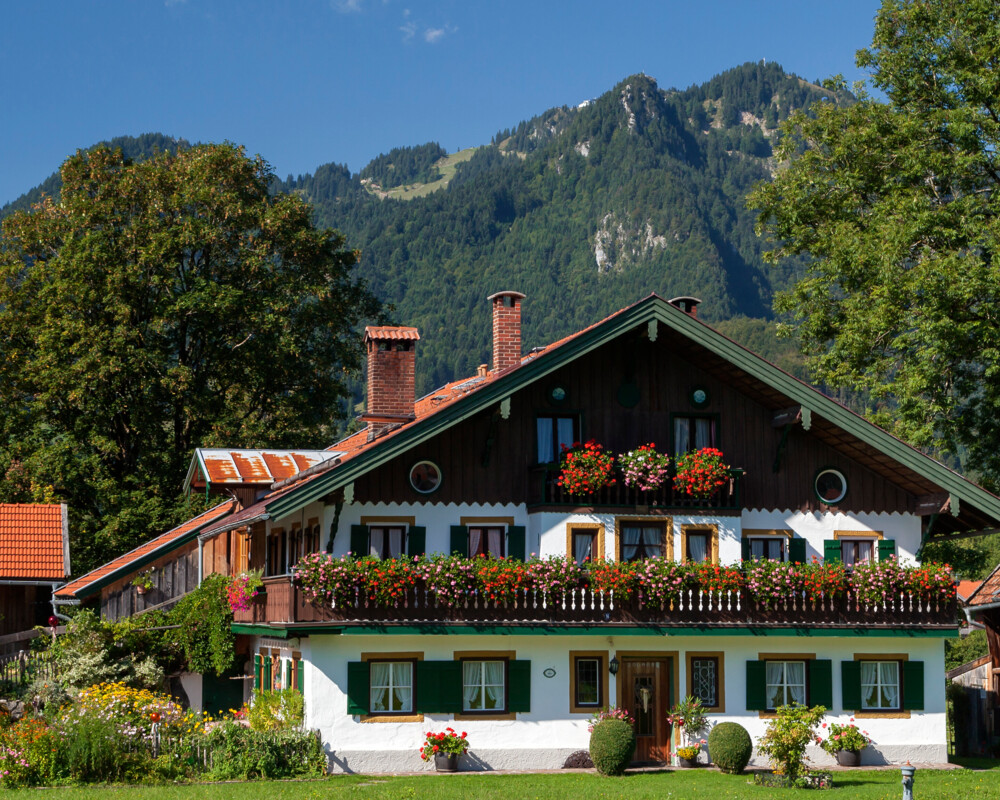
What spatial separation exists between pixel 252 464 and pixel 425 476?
7493 millimetres

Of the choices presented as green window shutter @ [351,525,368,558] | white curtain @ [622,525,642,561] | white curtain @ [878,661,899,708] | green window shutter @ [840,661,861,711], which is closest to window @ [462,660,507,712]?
green window shutter @ [351,525,368,558]

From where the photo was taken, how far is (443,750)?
25.8 meters

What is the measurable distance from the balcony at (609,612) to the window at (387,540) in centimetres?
144

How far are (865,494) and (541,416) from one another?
25.7 feet

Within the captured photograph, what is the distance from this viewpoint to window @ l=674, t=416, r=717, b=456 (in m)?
29.2

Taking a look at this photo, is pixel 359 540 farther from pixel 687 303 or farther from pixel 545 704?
pixel 687 303

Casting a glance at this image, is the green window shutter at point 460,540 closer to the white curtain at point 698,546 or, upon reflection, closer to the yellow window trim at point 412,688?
the yellow window trim at point 412,688

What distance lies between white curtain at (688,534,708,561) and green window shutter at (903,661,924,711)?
5.08 m

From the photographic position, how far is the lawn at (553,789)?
69.2 feet

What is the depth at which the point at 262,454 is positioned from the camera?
111ft

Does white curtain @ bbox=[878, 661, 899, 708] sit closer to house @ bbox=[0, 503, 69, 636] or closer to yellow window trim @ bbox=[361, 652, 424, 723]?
yellow window trim @ bbox=[361, 652, 424, 723]

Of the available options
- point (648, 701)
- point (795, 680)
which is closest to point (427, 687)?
point (648, 701)

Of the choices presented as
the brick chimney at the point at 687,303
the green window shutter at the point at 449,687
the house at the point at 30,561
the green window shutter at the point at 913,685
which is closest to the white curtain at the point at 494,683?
the green window shutter at the point at 449,687

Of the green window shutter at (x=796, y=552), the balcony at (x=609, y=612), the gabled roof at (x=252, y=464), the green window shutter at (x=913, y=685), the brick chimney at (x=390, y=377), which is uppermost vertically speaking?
the brick chimney at (x=390, y=377)
